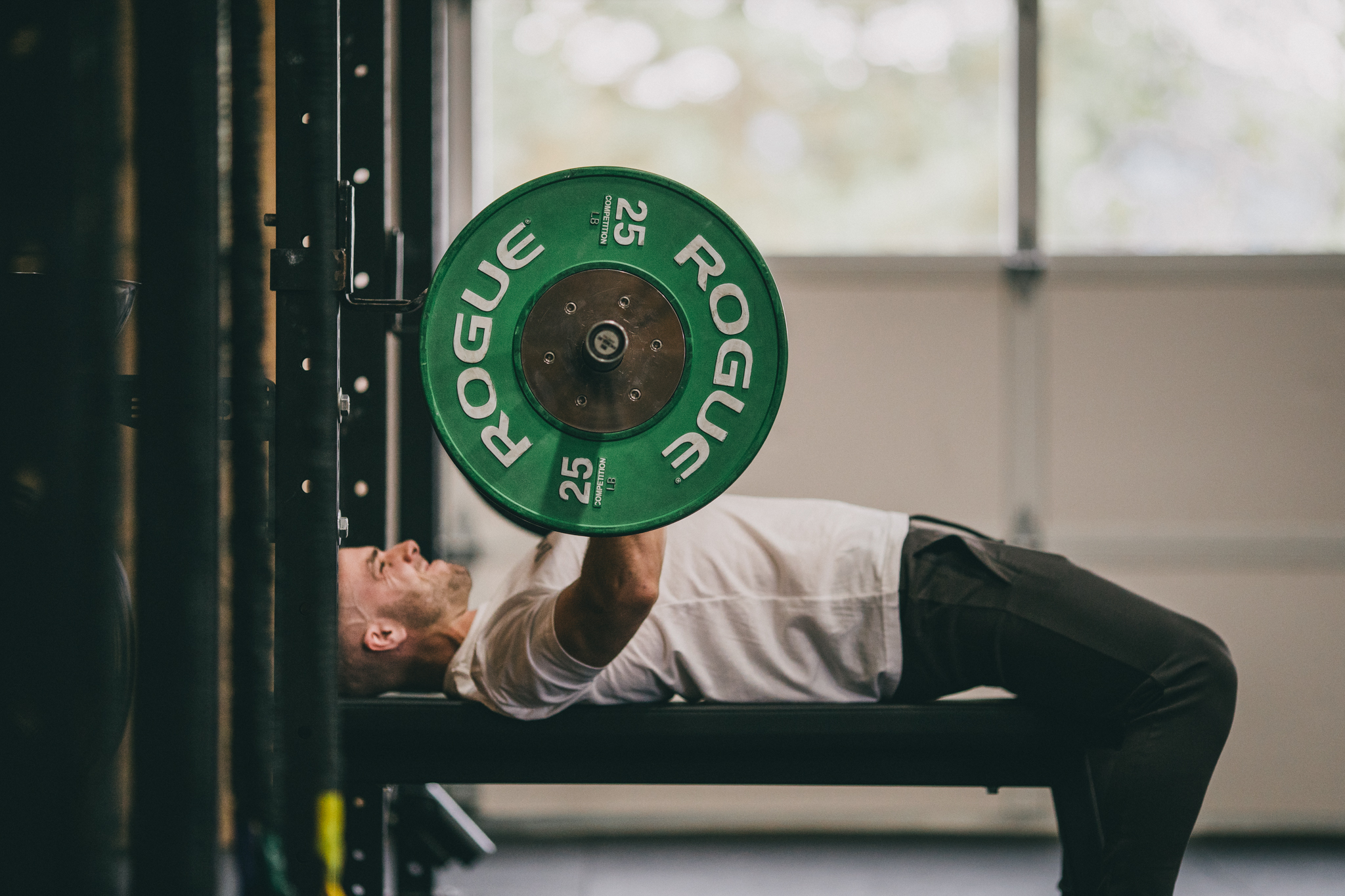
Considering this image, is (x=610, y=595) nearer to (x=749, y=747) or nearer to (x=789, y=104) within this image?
(x=749, y=747)

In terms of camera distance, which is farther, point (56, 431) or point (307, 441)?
point (307, 441)

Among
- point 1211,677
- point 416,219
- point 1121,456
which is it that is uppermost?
point 416,219

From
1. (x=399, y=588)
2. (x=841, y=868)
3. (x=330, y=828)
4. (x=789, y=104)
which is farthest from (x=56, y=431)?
(x=789, y=104)

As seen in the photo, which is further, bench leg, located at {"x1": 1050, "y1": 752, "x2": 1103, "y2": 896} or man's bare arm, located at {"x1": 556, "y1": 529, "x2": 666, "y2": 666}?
bench leg, located at {"x1": 1050, "y1": 752, "x2": 1103, "y2": 896}

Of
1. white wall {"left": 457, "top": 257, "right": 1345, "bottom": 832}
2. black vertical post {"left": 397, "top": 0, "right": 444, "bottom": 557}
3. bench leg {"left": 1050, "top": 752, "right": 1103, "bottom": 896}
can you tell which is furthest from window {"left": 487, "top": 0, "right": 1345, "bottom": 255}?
bench leg {"left": 1050, "top": 752, "right": 1103, "bottom": 896}

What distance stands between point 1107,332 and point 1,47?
2.48 meters

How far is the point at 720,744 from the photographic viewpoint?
1217 mm

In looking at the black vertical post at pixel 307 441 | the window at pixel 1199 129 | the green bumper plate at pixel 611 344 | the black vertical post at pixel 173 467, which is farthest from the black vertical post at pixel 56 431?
the window at pixel 1199 129

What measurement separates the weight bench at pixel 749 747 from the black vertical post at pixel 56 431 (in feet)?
2.12

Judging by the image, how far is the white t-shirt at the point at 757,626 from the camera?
1275mm

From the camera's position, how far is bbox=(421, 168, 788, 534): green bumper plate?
3.03 ft

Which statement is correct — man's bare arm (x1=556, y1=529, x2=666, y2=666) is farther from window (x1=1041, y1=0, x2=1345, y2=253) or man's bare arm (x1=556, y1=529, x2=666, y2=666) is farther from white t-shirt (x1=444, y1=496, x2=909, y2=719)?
window (x1=1041, y1=0, x2=1345, y2=253)

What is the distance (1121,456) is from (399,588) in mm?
1959

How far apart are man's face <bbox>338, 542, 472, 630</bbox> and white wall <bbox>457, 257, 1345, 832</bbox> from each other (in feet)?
3.24
